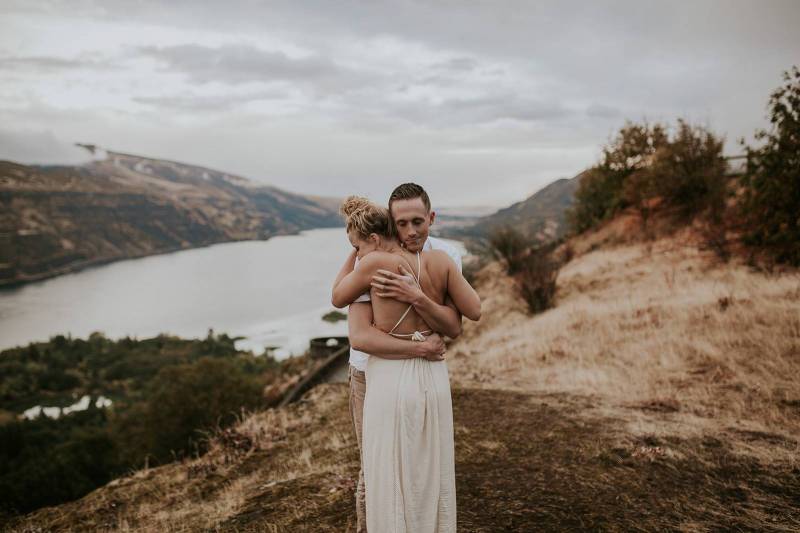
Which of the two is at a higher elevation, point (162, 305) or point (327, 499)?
point (327, 499)

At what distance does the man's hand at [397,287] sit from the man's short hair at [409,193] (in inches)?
15.2

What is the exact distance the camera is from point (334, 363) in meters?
22.2

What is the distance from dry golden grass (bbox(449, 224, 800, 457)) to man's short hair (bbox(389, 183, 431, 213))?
15.0 ft

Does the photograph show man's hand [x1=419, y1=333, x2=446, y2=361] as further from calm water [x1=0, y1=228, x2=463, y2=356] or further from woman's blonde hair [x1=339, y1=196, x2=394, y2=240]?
calm water [x1=0, y1=228, x2=463, y2=356]

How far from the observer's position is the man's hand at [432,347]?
246 centimetres

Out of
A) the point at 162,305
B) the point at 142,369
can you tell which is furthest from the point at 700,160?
the point at 162,305

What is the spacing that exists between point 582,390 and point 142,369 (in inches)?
3293

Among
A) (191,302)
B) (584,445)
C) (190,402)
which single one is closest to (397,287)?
(584,445)

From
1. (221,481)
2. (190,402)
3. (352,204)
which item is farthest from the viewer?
(190,402)

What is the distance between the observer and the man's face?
8.18 ft

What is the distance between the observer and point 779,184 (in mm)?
13477

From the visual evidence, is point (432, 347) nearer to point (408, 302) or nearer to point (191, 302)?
point (408, 302)

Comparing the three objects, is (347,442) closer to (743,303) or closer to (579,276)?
(743,303)

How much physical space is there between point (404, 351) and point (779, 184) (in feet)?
51.2
